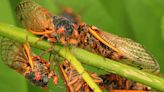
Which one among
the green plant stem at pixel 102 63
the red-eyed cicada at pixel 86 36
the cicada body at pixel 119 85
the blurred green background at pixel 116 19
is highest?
the blurred green background at pixel 116 19

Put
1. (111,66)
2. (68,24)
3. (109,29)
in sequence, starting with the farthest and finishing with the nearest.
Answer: (109,29) < (68,24) < (111,66)

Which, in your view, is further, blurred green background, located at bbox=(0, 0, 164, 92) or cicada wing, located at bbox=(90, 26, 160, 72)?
blurred green background, located at bbox=(0, 0, 164, 92)

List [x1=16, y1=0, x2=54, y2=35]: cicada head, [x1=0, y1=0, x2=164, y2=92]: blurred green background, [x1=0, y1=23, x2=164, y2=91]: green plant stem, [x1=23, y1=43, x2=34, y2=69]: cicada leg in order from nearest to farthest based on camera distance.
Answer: [x1=0, y1=23, x2=164, y2=91]: green plant stem, [x1=23, y1=43, x2=34, y2=69]: cicada leg, [x1=16, y1=0, x2=54, y2=35]: cicada head, [x1=0, y1=0, x2=164, y2=92]: blurred green background

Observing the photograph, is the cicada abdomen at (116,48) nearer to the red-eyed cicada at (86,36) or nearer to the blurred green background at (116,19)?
the red-eyed cicada at (86,36)

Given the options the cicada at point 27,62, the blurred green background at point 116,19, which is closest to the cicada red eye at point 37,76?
the cicada at point 27,62

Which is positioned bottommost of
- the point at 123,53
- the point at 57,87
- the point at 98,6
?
the point at 57,87

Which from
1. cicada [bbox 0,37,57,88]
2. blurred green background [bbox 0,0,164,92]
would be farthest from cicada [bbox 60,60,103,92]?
blurred green background [bbox 0,0,164,92]

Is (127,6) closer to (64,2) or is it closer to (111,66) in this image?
(64,2)

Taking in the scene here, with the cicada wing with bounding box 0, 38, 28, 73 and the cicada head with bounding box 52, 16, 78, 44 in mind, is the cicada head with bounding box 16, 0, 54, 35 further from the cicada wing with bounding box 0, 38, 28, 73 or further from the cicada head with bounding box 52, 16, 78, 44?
the cicada wing with bounding box 0, 38, 28, 73

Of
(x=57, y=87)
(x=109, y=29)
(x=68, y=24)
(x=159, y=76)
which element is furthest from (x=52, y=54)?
(x=109, y=29)
